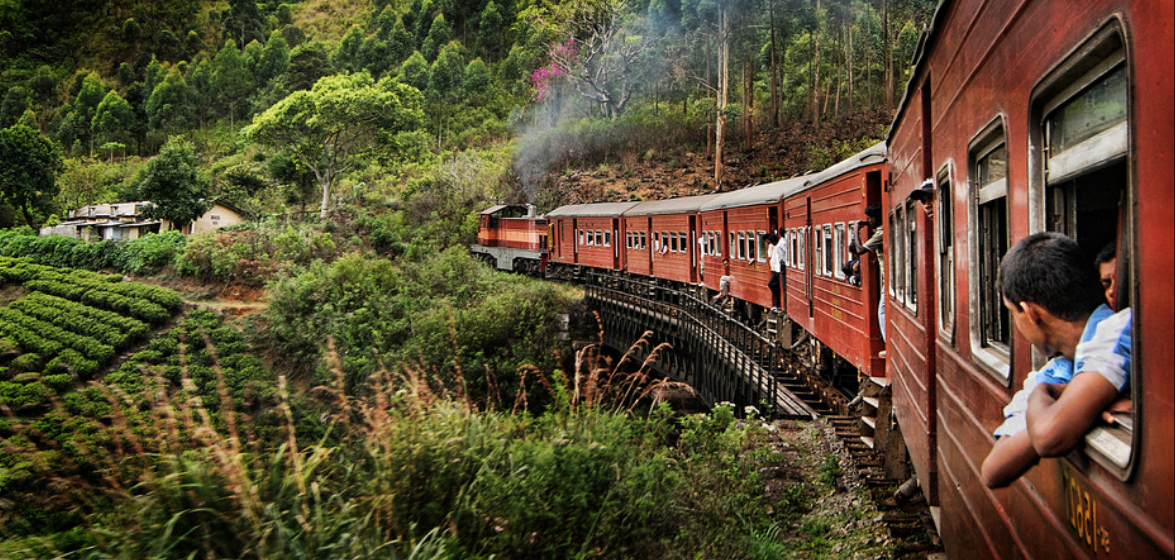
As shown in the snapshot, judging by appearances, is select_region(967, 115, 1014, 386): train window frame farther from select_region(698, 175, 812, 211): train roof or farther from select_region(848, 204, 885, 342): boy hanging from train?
select_region(698, 175, 812, 211): train roof

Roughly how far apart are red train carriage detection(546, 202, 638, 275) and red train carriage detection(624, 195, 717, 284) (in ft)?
2.76

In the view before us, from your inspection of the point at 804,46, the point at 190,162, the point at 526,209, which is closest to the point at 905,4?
the point at 804,46

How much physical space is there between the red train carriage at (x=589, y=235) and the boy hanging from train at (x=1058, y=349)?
77.6ft

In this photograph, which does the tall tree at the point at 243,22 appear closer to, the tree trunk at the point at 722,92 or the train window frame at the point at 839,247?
the tree trunk at the point at 722,92

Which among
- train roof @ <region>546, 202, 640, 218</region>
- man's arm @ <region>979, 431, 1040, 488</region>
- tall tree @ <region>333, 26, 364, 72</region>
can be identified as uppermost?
tall tree @ <region>333, 26, 364, 72</region>

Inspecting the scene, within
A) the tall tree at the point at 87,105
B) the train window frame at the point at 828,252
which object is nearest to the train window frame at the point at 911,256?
the train window frame at the point at 828,252

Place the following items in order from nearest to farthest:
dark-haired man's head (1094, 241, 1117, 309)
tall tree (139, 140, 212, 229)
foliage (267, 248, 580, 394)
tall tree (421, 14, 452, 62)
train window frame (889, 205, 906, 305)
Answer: dark-haired man's head (1094, 241, 1117, 309) < train window frame (889, 205, 906, 305) < foliage (267, 248, 580, 394) < tall tree (139, 140, 212, 229) < tall tree (421, 14, 452, 62)

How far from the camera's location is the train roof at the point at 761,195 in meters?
13.5

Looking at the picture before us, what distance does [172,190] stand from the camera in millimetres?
41250

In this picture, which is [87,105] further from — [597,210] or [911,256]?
[911,256]

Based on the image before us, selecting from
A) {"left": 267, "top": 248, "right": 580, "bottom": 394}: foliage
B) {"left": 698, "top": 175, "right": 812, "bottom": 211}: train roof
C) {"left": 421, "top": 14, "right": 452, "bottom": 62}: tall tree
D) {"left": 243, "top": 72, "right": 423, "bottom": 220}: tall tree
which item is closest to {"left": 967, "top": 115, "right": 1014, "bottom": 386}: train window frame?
{"left": 698, "top": 175, "right": 812, "bottom": 211}: train roof

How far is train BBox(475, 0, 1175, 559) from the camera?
1.37 m

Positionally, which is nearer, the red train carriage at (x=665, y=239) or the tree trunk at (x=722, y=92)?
the red train carriage at (x=665, y=239)

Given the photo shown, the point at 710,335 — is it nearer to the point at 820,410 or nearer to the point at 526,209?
the point at 820,410
